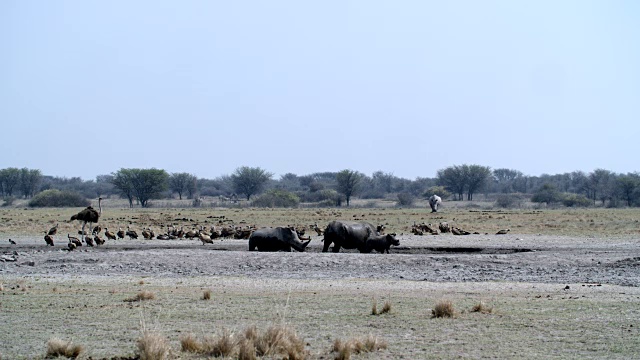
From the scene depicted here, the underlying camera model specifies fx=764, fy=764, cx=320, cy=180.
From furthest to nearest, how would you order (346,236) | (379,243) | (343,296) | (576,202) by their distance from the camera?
1. (576,202)
2. (346,236)
3. (379,243)
4. (343,296)

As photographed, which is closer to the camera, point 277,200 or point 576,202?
point 277,200

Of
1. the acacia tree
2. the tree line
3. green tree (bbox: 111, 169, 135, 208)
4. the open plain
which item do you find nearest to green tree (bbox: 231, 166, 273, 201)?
the tree line

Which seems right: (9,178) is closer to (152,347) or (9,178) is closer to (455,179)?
(455,179)

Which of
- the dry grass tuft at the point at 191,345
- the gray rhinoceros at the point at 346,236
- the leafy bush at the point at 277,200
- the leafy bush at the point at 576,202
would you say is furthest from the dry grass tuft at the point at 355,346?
the leafy bush at the point at 576,202

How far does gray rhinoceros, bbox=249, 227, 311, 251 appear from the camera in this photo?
3098 cm

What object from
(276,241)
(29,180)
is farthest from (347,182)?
(276,241)

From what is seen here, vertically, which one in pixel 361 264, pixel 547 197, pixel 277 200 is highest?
pixel 547 197

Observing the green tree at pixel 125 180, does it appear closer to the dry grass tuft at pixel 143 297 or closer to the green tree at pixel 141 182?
the green tree at pixel 141 182

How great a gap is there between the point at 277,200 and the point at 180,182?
1900 inches

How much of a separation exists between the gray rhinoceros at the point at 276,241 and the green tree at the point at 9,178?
4200 inches

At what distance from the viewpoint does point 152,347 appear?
1073 cm

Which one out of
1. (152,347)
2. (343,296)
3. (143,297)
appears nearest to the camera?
(152,347)

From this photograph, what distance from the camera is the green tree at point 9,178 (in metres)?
126

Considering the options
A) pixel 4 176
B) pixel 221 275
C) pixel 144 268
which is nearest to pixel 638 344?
pixel 221 275
